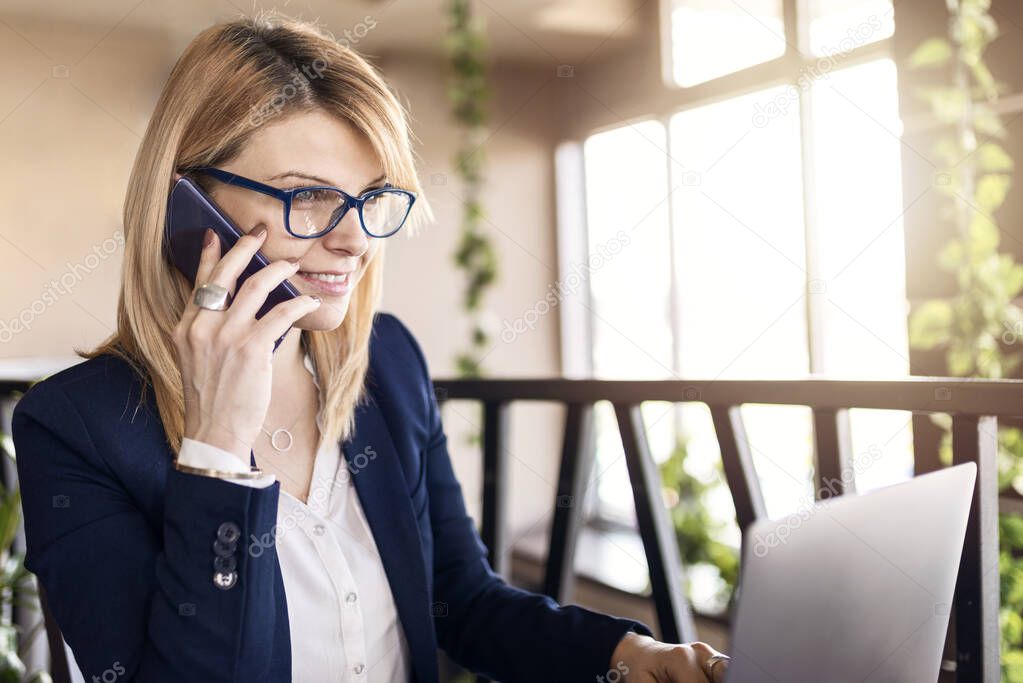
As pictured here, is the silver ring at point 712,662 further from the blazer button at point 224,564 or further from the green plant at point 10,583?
the green plant at point 10,583

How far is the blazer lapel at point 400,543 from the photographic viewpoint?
117 cm

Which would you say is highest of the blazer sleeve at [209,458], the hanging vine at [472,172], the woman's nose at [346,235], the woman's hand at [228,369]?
the hanging vine at [472,172]

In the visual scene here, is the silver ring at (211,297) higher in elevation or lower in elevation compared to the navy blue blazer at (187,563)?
→ higher

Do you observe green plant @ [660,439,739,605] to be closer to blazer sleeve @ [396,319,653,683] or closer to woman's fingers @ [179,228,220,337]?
blazer sleeve @ [396,319,653,683]

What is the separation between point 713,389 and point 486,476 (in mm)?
584

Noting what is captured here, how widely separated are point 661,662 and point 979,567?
376 mm

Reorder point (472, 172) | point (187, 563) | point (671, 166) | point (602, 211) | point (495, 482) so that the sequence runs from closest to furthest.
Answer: point (187, 563) < point (495, 482) < point (671, 166) < point (472, 172) < point (602, 211)

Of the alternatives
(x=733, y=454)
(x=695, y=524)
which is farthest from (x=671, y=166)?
(x=733, y=454)

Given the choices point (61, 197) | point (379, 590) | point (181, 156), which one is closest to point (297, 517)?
point (379, 590)

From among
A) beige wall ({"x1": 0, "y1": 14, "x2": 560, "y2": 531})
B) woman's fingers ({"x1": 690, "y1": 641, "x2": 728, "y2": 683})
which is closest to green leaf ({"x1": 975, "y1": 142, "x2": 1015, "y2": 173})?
woman's fingers ({"x1": 690, "y1": 641, "x2": 728, "y2": 683})

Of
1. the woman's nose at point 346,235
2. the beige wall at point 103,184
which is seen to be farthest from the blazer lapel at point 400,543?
the beige wall at point 103,184

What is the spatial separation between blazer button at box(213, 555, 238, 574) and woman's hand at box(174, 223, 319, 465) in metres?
0.11

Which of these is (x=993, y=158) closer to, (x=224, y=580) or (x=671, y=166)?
(x=224, y=580)

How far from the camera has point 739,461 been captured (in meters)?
1.20
